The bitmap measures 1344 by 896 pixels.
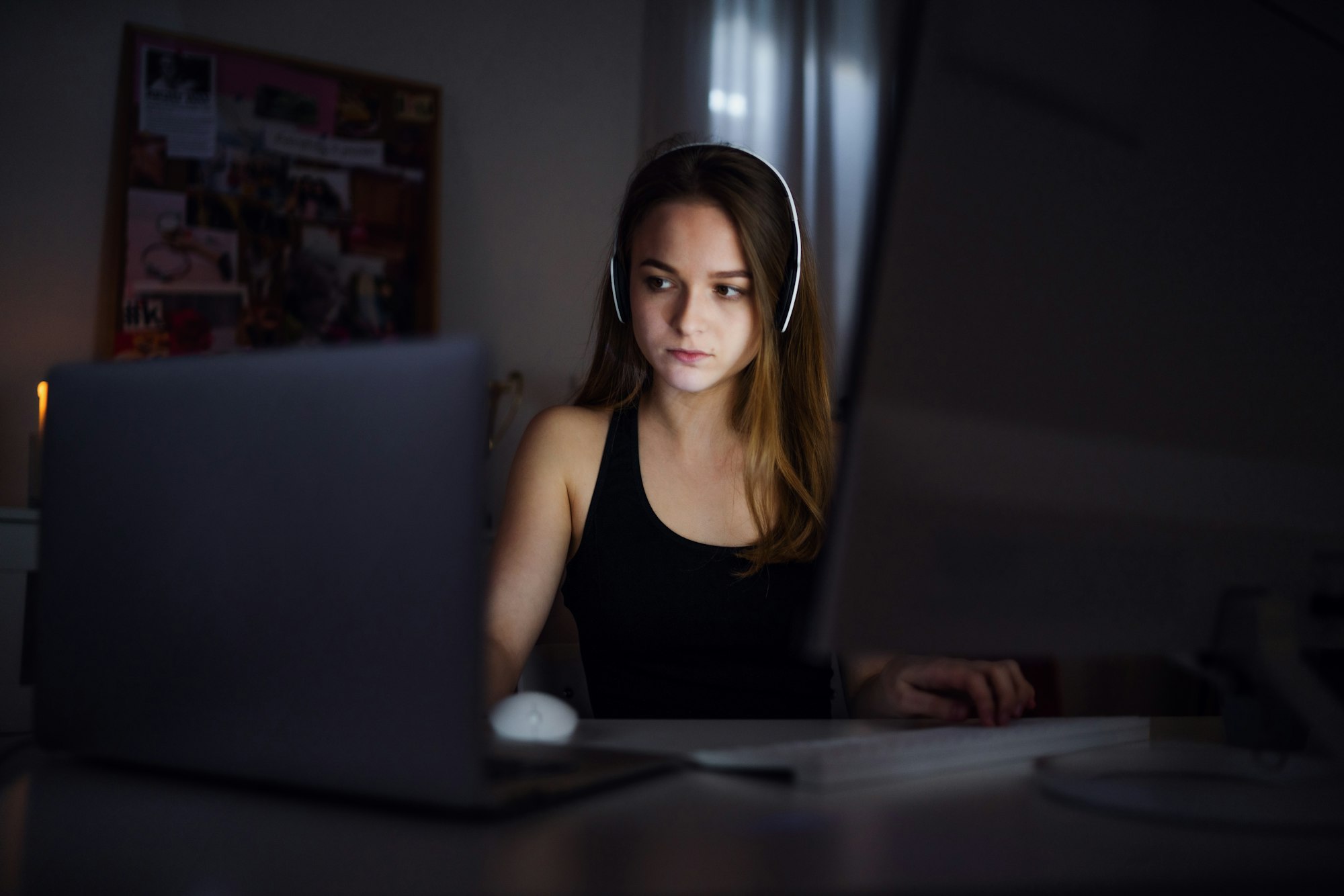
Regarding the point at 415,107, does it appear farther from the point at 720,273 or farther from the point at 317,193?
the point at 720,273

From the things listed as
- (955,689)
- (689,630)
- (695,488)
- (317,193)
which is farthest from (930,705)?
(317,193)

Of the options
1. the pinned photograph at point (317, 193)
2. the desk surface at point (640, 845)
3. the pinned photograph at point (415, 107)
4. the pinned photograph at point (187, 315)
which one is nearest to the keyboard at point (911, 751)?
the desk surface at point (640, 845)

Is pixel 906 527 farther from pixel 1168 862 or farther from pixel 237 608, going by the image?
pixel 237 608

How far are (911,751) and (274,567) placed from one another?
0.37 meters

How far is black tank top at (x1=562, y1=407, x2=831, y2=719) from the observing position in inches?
49.8

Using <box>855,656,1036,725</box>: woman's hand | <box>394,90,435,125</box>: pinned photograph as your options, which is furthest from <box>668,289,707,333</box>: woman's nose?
<box>394,90,435,125</box>: pinned photograph

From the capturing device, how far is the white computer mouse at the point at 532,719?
0.75 m

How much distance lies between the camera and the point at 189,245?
93.7 inches

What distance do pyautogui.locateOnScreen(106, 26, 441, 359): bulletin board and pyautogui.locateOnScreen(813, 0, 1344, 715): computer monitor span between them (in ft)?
7.10

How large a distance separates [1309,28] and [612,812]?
0.58m

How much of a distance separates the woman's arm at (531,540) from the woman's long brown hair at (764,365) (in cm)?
12

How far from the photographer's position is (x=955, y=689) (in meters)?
0.89

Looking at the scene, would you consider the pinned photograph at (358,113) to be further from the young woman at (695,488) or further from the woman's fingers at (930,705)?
the woman's fingers at (930,705)

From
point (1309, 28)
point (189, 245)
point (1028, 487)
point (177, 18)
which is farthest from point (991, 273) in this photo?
point (177, 18)
